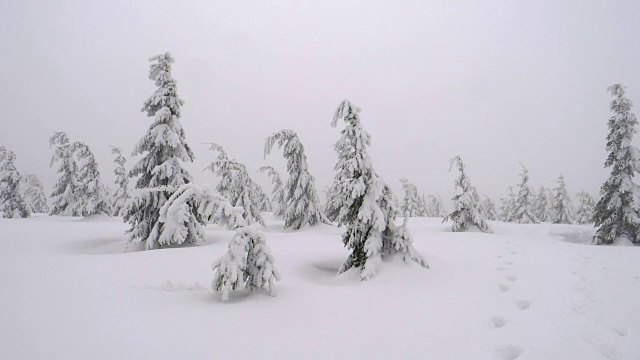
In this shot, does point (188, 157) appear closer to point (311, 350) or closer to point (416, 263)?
point (416, 263)

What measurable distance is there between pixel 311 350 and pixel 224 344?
1.26 meters

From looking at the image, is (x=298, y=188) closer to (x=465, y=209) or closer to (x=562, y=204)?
(x=465, y=209)

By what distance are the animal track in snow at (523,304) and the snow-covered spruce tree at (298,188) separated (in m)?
14.6

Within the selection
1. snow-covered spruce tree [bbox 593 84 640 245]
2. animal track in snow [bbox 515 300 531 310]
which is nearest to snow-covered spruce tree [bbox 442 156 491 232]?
snow-covered spruce tree [bbox 593 84 640 245]

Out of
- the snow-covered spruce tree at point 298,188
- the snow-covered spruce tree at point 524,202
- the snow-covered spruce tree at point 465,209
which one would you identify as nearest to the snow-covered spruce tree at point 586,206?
the snow-covered spruce tree at point 524,202

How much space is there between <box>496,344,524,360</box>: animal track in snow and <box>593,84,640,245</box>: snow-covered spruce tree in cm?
1977

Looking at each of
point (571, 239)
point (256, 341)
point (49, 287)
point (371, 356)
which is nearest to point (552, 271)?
point (371, 356)

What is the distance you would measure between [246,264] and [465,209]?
698 inches

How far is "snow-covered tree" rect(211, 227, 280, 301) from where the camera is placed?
588 cm

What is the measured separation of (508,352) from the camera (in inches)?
190

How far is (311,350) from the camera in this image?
Answer: 4656mm

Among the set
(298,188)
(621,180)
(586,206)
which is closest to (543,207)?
(586,206)

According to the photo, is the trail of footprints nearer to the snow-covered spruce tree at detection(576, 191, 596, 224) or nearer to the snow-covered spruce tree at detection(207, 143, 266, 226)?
the snow-covered spruce tree at detection(207, 143, 266, 226)

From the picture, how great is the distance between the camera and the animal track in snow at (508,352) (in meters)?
4.73
